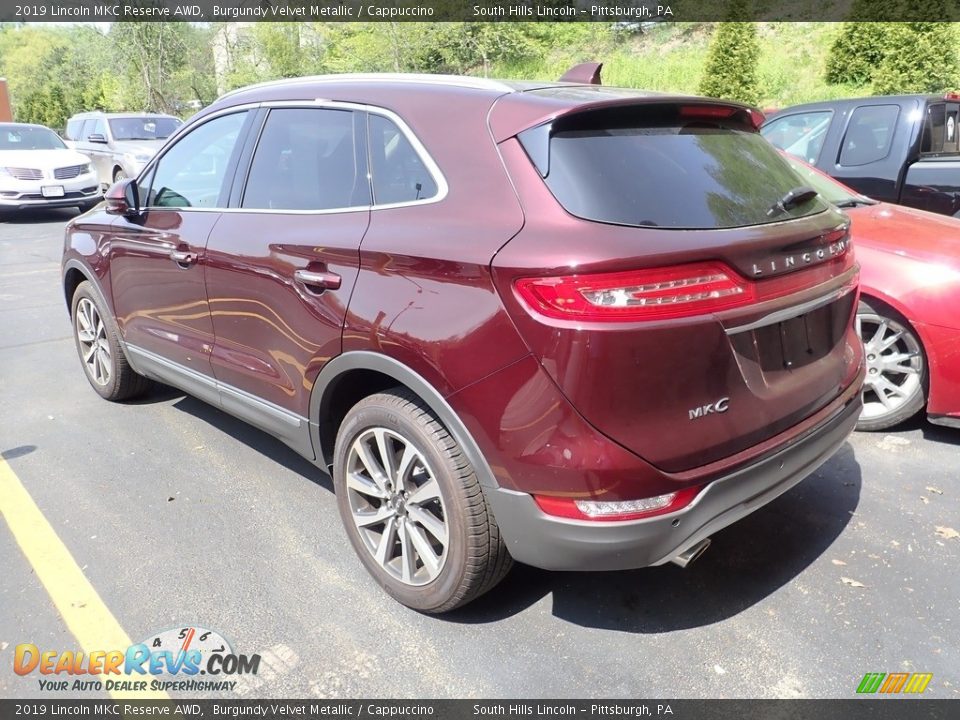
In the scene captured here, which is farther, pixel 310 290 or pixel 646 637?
pixel 310 290

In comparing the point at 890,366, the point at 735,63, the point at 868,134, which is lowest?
the point at 890,366

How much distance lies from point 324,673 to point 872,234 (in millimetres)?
3585

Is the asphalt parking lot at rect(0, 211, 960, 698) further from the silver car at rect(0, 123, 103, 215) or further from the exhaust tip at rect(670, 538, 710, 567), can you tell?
the silver car at rect(0, 123, 103, 215)

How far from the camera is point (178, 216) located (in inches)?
149

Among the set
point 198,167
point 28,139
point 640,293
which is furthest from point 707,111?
point 28,139

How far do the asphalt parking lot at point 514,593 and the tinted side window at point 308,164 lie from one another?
4.65 feet

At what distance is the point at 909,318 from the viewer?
12.7ft

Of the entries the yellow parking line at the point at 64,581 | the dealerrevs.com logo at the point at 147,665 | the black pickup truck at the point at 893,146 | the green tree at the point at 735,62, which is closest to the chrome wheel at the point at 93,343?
the yellow parking line at the point at 64,581

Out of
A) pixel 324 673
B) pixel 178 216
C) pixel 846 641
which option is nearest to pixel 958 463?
pixel 846 641

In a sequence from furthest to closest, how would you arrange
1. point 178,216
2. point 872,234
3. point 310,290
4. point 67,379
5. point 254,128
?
point 67,379 → point 872,234 → point 178,216 → point 254,128 → point 310,290

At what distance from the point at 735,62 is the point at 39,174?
14134 millimetres

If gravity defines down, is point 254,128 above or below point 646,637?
above

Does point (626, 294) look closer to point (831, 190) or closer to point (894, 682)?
point (894, 682)

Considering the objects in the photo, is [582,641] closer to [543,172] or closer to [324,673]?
[324,673]
